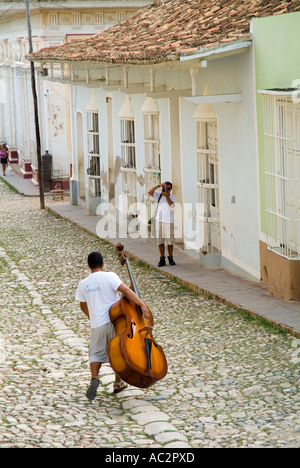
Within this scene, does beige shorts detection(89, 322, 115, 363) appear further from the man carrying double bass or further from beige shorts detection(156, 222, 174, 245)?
beige shorts detection(156, 222, 174, 245)

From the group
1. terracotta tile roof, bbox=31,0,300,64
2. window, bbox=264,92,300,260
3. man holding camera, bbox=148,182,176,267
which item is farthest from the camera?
man holding camera, bbox=148,182,176,267

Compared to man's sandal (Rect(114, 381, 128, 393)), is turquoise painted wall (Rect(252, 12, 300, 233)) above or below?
above

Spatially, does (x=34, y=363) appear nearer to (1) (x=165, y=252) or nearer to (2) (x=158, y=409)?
(2) (x=158, y=409)

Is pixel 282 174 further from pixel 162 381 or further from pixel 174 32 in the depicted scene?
pixel 174 32

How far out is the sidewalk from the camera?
9.58 metres

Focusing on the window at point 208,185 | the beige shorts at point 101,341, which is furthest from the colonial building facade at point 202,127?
the beige shorts at point 101,341

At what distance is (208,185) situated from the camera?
12.9 meters

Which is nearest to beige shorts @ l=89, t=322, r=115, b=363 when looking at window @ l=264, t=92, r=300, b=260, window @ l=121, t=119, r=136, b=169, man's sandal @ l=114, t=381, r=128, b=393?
man's sandal @ l=114, t=381, r=128, b=393

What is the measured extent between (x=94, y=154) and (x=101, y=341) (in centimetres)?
1249

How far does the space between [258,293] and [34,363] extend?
3.23 metres

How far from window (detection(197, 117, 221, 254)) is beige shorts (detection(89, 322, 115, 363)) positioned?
18.6 ft

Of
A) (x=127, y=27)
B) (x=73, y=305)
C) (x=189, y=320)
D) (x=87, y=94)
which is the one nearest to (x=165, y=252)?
(x=73, y=305)

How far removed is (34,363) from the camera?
8688 mm

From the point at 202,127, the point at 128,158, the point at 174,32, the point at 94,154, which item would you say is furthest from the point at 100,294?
the point at 94,154
